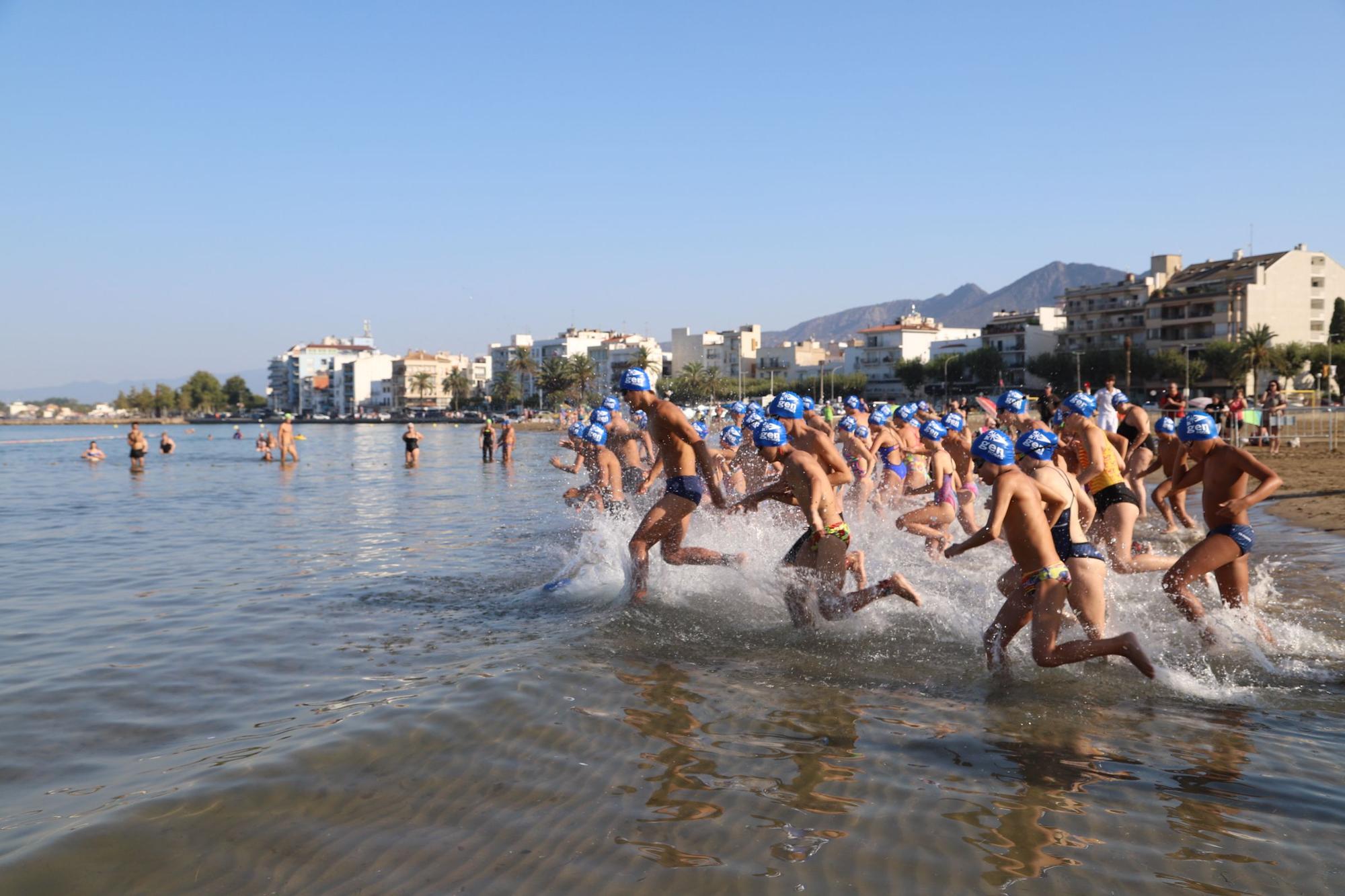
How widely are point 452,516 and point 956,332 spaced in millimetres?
119060

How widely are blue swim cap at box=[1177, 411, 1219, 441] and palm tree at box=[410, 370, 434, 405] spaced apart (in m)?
155

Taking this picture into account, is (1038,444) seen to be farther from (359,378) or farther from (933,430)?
(359,378)

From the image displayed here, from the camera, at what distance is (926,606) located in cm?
834

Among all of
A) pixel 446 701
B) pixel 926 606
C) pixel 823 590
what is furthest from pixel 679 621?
pixel 446 701

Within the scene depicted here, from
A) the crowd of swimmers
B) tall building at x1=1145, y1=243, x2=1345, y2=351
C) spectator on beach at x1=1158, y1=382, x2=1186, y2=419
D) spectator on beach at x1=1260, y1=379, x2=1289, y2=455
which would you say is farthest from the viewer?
tall building at x1=1145, y1=243, x2=1345, y2=351

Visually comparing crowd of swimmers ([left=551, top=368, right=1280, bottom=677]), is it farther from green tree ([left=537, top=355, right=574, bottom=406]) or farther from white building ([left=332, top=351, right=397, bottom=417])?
white building ([left=332, top=351, right=397, bottom=417])

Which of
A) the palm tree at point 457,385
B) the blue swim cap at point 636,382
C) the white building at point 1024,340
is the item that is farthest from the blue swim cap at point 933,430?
the palm tree at point 457,385

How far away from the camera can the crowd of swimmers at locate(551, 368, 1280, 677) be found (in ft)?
20.5

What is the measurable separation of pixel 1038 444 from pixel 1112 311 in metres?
90.5

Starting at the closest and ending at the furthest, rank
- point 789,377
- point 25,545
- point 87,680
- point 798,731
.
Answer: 1. point 798,731
2. point 87,680
3. point 25,545
4. point 789,377

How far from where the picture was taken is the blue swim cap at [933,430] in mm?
11455

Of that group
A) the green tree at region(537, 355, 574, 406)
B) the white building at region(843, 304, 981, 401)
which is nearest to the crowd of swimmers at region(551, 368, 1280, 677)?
the white building at region(843, 304, 981, 401)

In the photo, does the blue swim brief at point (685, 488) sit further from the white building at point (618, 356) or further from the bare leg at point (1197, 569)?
the white building at point (618, 356)

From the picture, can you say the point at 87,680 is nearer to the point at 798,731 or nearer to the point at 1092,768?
the point at 798,731
